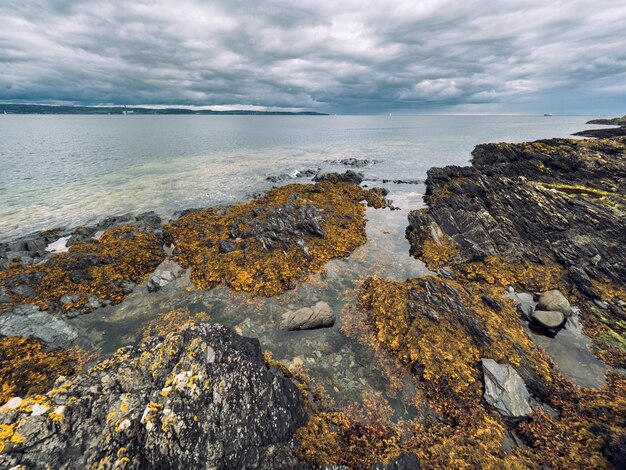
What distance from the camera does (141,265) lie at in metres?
23.1

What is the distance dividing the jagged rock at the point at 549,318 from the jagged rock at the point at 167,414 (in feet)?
52.1

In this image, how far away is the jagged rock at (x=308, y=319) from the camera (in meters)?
16.9

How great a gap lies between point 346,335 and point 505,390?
8111 mm

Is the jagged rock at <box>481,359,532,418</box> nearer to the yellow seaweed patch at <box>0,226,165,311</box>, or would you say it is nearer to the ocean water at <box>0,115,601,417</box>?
the ocean water at <box>0,115,601,417</box>

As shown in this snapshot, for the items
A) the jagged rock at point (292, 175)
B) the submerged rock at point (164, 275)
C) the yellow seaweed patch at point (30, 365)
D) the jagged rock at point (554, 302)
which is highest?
the jagged rock at point (292, 175)

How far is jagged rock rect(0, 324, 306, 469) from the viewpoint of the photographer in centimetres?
831

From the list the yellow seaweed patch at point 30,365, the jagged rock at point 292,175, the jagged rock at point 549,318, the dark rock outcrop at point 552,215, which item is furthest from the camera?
the jagged rock at point 292,175

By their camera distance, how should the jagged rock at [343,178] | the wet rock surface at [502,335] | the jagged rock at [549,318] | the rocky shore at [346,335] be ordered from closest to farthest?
the rocky shore at [346,335], the wet rock surface at [502,335], the jagged rock at [549,318], the jagged rock at [343,178]

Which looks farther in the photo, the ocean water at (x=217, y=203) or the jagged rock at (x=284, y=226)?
the jagged rock at (x=284, y=226)

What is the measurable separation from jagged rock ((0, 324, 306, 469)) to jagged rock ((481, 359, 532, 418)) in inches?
349

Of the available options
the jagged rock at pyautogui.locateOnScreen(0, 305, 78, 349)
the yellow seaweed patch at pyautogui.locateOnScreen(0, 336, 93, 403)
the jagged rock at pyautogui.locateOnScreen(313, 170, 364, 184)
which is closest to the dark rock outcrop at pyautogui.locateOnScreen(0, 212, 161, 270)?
the jagged rock at pyautogui.locateOnScreen(0, 305, 78, 349)

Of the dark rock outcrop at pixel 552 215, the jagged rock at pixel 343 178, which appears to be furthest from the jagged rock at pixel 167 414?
the jagged rock at pixel 343 178

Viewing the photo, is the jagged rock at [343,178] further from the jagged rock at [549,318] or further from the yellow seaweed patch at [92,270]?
the jagged rock at [549,318]

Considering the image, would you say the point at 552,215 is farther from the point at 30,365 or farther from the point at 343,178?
the point at 30,365
